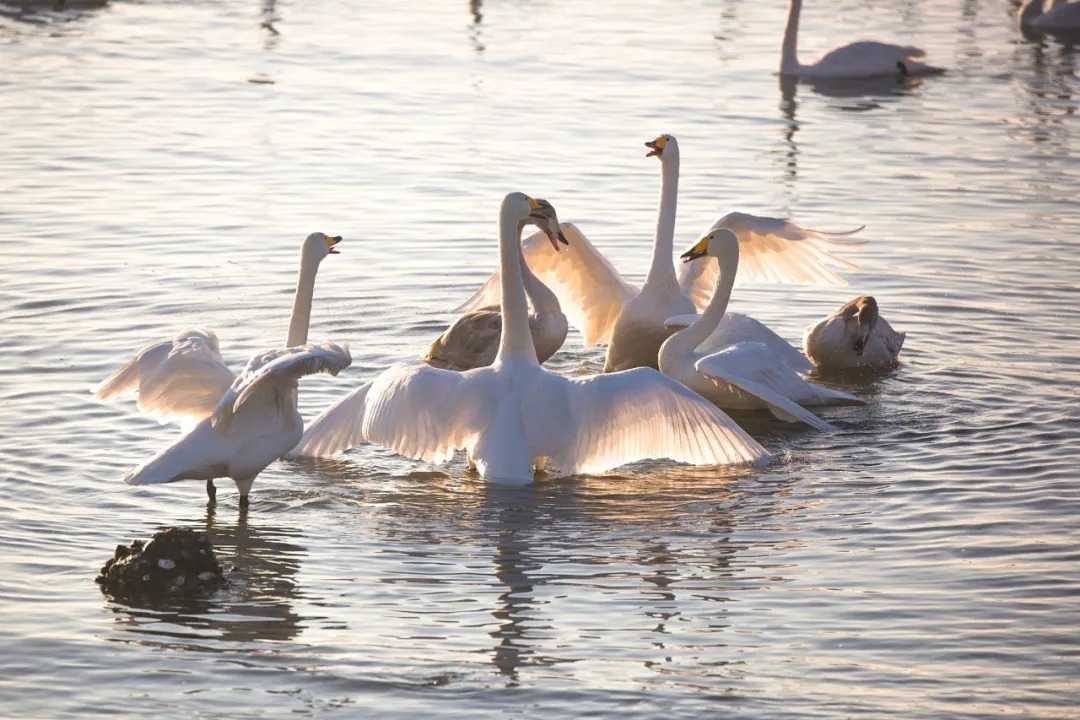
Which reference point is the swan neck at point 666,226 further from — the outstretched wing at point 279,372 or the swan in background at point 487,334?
the outstretched wing at point 279,372

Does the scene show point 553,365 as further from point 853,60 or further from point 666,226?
point 853,60

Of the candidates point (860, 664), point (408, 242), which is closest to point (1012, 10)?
point (408, 242)

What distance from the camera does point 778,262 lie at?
524 inches

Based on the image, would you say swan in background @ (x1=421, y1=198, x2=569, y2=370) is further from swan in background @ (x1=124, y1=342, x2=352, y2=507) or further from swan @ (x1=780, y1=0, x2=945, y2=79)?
swan @ (x1=780, y1=0, x2=945, y2=79)

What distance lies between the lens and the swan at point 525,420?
9391 mm

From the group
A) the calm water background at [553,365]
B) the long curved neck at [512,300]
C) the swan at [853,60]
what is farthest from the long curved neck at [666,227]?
the swan at [853,60]

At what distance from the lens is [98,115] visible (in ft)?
66.9

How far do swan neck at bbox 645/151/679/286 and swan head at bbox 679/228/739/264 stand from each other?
0.51m

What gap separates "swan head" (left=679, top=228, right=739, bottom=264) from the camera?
11.6 meters

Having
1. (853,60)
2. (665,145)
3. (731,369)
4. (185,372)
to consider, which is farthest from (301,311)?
(853,60)

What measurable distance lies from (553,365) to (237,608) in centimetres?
548

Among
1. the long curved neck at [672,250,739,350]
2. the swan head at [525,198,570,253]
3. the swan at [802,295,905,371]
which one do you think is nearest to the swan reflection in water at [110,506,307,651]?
the swan head at [525,198,570,253]

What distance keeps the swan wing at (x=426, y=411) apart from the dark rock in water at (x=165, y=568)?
1889 mm

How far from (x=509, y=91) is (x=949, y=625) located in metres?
15.7
